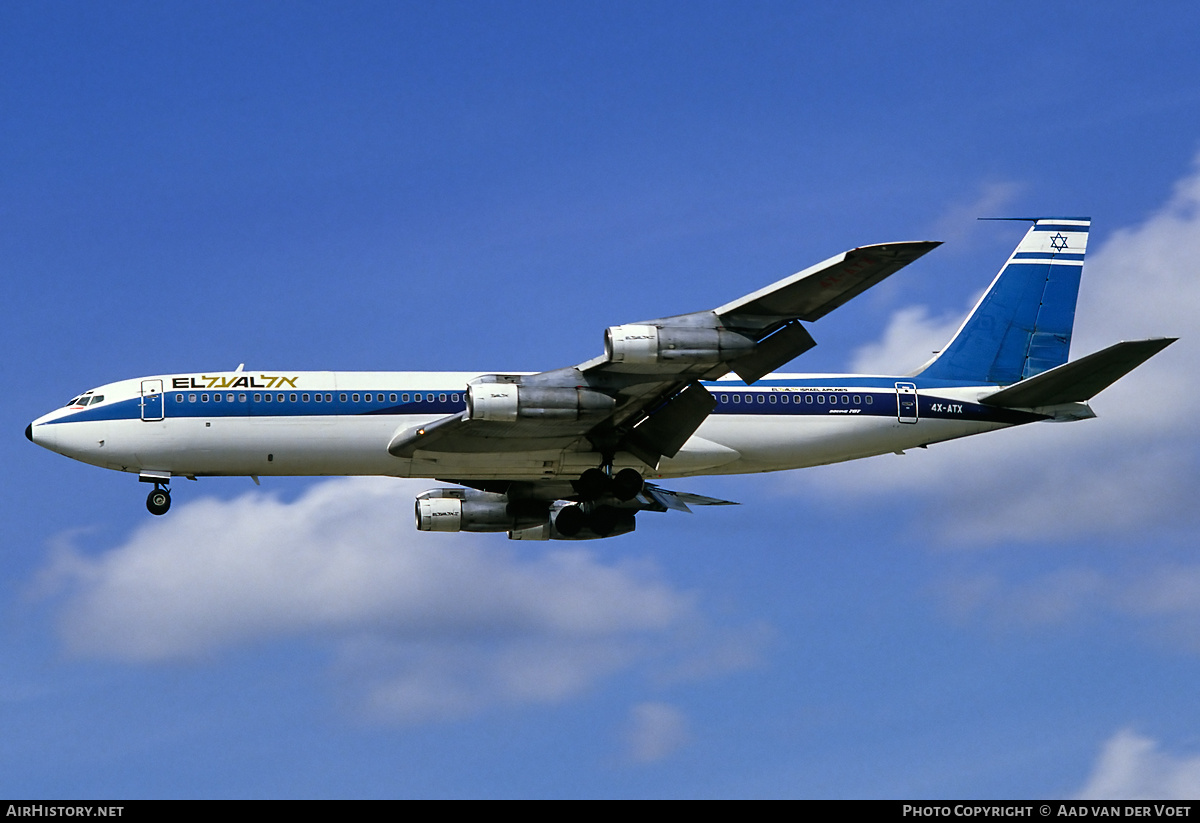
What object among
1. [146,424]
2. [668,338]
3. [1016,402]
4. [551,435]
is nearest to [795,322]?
[668,338]

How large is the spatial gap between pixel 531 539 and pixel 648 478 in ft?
23.0

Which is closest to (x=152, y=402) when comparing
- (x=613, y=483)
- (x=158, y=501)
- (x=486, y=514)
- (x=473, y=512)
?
(x=158, y=501)

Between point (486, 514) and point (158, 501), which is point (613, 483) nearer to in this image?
point (486, 514)

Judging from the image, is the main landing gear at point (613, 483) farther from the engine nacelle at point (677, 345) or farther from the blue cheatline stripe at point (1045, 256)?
the blue cheatline stripe at point (1045, 256)

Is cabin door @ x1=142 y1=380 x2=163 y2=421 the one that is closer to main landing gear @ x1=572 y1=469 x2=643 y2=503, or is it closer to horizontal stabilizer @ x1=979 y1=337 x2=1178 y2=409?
main landing gear @ x1=572 y1=469 x2=643 y2=503

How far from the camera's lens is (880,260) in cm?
3688

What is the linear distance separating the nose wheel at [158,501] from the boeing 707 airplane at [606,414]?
4cm

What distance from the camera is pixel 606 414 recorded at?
42.6 meters

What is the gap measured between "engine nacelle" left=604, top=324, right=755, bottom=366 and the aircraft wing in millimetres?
27

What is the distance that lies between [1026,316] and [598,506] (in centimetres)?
1707

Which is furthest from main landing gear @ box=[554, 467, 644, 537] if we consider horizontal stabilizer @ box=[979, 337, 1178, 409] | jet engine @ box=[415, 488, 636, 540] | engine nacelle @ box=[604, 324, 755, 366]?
horizontal stabilizer @ box=[979, 337, 1178, 409]
